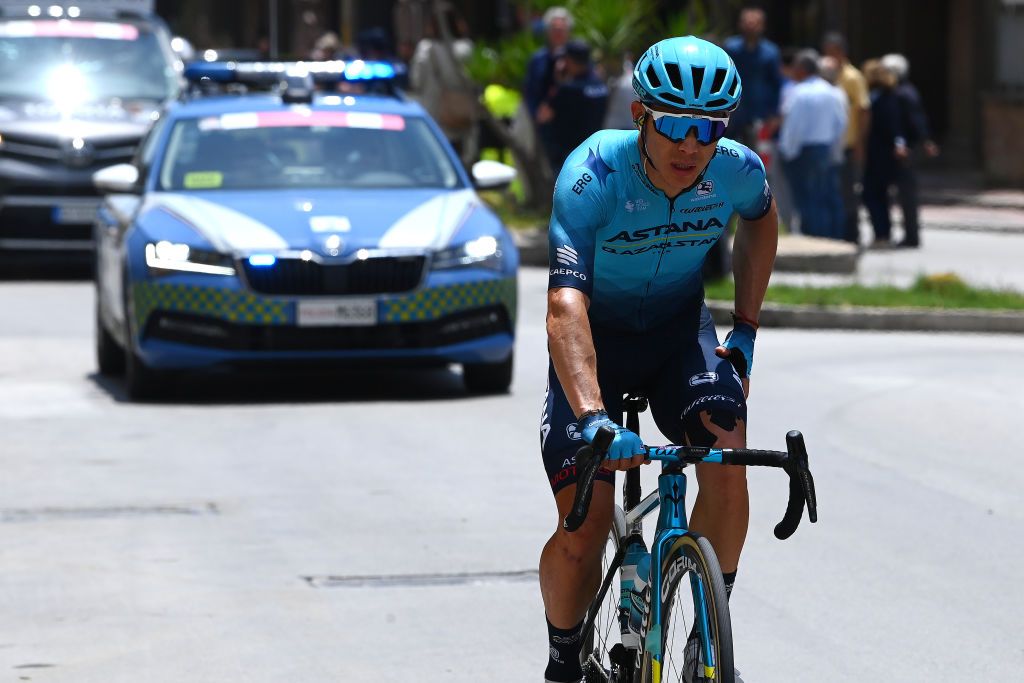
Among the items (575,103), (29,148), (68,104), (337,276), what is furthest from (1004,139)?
(337,276)

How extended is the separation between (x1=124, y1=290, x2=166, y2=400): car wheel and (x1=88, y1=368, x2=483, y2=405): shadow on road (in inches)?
1.8

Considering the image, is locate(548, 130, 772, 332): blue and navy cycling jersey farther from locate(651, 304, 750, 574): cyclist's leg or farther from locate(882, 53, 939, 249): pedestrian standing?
locate(882, 53, 939, 249): pedestrian standing

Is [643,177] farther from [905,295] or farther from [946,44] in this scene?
[946,44]

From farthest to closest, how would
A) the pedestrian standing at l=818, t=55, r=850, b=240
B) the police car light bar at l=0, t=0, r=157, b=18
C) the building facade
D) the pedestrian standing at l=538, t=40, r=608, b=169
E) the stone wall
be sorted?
the building facade < the stone wall < the police car light bar at l=0, t=0, r=157, b=18 < the pedestrian standing at l=818, t=55, r=850, b=240 < the pedestrian standing at l=538, t=40, r=608, b=169

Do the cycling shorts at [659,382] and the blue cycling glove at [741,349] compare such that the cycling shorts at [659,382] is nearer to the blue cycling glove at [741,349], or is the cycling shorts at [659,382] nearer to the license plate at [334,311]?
the blue cycling glove at [741,349]

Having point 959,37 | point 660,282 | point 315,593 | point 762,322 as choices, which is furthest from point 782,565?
point 959,37

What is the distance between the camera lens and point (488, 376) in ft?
38.0

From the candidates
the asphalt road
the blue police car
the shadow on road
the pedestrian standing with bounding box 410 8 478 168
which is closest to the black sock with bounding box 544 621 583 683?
the asphalt road

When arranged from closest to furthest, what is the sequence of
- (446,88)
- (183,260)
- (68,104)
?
(183,260) → (68,104) → (446,88)

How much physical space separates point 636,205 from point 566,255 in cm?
21

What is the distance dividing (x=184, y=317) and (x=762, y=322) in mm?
5100

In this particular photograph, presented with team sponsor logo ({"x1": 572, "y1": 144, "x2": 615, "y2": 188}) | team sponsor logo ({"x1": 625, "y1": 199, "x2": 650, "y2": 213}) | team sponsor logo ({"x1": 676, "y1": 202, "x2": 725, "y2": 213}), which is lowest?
team sponsor logo ({"x1": 676, "y1": 202, "x2": 725, "y2": 213})

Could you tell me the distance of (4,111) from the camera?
18.2 metres

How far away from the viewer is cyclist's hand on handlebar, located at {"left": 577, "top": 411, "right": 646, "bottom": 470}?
170 inches
